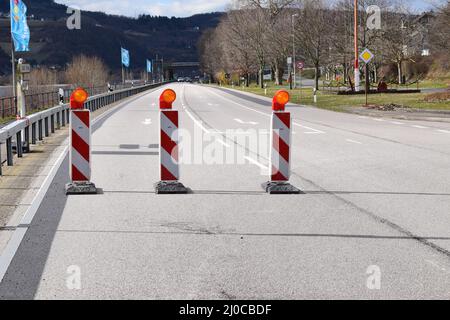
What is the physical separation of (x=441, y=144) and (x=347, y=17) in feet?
167

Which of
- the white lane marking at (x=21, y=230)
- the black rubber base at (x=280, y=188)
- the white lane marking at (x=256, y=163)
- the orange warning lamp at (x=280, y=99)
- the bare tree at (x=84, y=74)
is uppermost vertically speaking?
the bare tree at (x=84, y=74)

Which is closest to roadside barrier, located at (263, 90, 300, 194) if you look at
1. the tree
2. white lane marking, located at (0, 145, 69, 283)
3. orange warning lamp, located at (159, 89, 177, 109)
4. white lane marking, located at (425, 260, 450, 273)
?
orange warning lamp, located at (159, 89, 177, 109)

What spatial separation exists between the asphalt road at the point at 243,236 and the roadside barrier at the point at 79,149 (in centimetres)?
30

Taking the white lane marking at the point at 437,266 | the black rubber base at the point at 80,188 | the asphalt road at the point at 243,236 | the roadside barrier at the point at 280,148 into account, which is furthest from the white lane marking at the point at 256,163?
the white lane marking at the point at 437,266

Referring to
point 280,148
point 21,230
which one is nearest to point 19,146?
point 280,148

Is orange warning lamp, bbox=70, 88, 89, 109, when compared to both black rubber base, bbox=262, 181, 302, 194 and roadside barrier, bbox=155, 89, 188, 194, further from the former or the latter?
black rubber base, bbox=262, 181, 302, 194

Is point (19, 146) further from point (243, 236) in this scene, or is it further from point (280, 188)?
point (243, 236)

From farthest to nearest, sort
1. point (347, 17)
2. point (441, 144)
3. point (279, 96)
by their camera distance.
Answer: point (347, 17), point (441, 144), point (279, 96)

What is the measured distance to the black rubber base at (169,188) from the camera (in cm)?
1084

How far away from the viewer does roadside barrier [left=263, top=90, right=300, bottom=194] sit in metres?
11.0

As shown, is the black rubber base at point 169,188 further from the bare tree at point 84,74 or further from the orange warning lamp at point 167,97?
the bare tree at point 84,74

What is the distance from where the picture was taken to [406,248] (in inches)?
282
